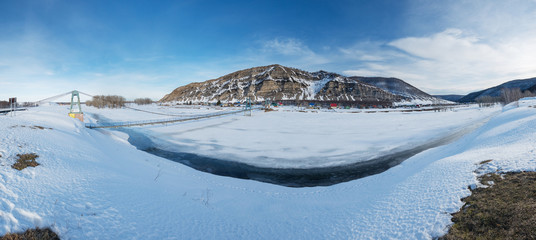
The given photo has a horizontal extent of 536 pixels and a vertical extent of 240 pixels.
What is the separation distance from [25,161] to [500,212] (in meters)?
14.4

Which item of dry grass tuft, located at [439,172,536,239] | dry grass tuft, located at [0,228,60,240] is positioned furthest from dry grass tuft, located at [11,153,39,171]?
dry grass tuft, located at [439,172,536,239]

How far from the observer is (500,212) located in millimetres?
4902

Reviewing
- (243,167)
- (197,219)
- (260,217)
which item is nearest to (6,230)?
(197,219)

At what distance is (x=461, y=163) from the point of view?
9047 millimetres

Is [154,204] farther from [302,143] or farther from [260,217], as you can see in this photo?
[302,143]

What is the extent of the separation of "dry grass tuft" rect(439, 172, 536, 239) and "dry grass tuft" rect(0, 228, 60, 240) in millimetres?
8586

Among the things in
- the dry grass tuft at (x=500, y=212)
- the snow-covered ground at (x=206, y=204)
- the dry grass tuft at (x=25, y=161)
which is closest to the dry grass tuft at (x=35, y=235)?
the snow-covered ground at (x=206, y=204)

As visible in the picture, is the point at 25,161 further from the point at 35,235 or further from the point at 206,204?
the point at 206,204

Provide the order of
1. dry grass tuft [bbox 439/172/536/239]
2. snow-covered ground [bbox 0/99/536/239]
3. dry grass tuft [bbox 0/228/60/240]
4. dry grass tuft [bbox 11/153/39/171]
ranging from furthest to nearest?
dry grass tuft [bbox 11/153/39/171] < snow-covered ground [bbox 0/99/536/239] < dry grass tuft [bbox 0/228/60/240] < dry grass tuft [bbox 439/172/536/239]

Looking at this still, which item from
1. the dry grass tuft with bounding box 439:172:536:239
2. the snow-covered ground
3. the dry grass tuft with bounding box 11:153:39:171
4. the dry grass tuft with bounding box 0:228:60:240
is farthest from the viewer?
the dry grass tuft with bounding box 11:153:39:171

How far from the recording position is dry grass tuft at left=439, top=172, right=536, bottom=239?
169 inches

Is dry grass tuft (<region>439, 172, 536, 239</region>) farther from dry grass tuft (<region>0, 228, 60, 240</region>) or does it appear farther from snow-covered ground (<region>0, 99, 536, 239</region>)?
dry grass tuft (<region>0, 228, 60, 240</region>)

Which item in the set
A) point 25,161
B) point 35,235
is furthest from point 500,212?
point 25,161

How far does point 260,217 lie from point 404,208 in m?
4.66
